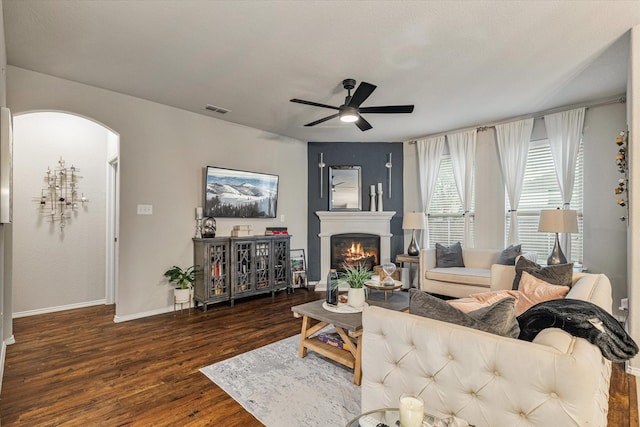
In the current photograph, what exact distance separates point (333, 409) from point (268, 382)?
0.58 meters

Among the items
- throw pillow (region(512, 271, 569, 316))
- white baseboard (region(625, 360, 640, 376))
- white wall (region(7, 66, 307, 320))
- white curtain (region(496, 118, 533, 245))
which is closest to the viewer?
throw pillow (region(512, 271, 569, 316))

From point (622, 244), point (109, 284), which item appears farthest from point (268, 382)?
point (622, 244)

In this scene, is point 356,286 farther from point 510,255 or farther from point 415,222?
point 415,222

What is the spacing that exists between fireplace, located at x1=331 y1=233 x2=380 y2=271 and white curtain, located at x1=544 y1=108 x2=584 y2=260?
2.82m

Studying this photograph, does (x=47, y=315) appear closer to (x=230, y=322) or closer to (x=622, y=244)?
(x=230, y=322)

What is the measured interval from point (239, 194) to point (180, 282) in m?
1.55

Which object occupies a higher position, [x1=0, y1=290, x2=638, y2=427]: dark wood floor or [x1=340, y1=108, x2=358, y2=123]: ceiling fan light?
[x1=340, y1=108, x2=358, y2=123]: ceiling fan light

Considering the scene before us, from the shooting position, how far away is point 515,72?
10.6ft

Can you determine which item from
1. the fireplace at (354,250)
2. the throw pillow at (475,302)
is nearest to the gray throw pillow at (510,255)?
the fireplace at (354,250)

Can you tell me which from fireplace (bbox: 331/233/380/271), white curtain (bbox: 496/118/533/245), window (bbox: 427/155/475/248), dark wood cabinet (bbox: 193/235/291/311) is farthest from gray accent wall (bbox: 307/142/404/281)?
white curtain (bbox: 496/118/533/245)

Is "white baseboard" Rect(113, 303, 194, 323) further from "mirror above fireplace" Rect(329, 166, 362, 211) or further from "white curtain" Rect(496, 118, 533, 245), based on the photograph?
"white curtain" Rect(496, 118, 533, 245)

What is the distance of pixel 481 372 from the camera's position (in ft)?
4.15

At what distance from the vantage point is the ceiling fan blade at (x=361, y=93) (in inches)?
111

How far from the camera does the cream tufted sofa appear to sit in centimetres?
109
